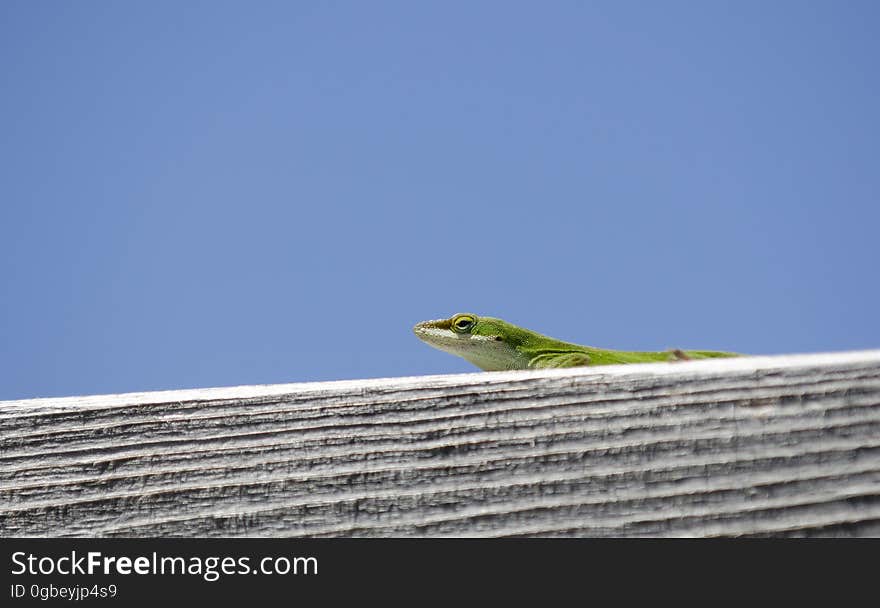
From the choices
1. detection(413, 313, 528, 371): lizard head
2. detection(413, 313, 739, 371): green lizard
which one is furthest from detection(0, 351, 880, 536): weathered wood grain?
detection(413, 313, 528, 371): lizard head

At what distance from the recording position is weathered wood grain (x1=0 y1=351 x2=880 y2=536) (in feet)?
4.62

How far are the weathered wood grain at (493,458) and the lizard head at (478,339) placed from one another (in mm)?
5378

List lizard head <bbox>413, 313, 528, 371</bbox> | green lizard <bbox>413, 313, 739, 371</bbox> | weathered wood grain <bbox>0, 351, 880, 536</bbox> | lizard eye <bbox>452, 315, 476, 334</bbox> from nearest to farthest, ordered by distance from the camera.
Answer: weathered wood grain <bbox>0, 351, 880, 536</bbox>
green lizard <bbox>413, 313, 739, 371</bbox>
lizard head <bbox>413, 313, 528, 371</bbox>
lizard eye <bbox>452, 315, 476, 334</bbox>

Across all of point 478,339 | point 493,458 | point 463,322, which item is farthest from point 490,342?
point 493,458

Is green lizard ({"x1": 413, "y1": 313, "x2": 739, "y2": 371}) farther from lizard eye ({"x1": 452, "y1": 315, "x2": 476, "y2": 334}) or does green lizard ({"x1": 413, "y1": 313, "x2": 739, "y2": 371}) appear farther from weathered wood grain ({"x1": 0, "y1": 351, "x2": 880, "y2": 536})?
weathered wood grain ({"x1": 0, "y1": 351, "x2": 880, "y2": 536})

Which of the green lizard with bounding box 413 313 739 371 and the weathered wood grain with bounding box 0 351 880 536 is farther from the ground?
the green lizard with bounding box 413 313 739 371

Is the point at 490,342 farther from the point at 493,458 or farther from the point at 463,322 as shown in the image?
the point at 493,458

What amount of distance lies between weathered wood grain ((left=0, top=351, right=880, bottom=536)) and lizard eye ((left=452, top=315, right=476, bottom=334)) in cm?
572

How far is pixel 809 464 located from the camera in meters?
1.41

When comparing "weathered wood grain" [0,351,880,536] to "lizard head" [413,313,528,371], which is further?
"lizard head" [413,313,528,371]

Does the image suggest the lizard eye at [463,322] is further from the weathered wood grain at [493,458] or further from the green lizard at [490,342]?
the weathered wood grain at [493,458]

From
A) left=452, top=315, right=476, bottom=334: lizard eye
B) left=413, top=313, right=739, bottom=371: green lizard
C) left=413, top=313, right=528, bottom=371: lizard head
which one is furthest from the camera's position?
left=452, top=315, right=476, bottom=334: lizard eye
